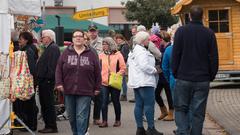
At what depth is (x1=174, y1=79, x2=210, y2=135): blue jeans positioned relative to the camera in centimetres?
786

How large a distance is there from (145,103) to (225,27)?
34.6 feet

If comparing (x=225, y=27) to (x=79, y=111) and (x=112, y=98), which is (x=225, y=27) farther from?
(x=79, y=111)

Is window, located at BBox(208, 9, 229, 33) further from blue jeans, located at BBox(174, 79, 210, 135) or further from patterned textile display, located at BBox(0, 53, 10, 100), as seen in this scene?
blue jeans, located at BBox(174, 79, 210, 135)

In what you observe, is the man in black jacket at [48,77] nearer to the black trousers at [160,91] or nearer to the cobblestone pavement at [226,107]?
the black trousers at [160,91]

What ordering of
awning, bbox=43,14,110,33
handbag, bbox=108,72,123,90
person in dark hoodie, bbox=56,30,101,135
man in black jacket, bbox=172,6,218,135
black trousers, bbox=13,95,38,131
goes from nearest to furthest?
man in black jacket, bbox=172,6,218,135 → person in dark hoodie, bbox=56,30,101,135 → black trousers, bbox=13,95,38,131 → handbag, bbox=108,72,123,90 → awning, bbox=43,14,110,33

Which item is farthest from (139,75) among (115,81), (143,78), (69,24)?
(69,24)

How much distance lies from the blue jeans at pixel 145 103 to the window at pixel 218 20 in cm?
1030

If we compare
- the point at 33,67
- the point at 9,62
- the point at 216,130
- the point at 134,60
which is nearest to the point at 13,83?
the point at 9,62

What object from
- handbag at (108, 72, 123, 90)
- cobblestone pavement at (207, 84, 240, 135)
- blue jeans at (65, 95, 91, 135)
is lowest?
cobblestone pavement at (207, 84, 240, 135)

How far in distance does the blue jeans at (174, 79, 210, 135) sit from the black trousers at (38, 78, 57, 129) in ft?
10.6

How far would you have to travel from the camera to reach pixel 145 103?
32.0 ft

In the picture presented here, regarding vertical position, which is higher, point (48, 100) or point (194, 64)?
point (194, 64)

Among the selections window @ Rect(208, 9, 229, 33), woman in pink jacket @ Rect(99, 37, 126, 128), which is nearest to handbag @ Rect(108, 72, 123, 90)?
woman in pink jacket @ Rect(99, 37, 126, 128)

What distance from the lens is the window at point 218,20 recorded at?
19.5 metres
